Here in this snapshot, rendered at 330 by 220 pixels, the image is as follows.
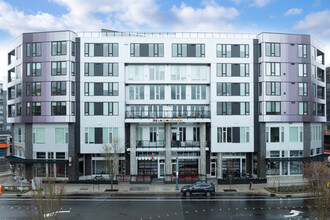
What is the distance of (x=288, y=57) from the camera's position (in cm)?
4325

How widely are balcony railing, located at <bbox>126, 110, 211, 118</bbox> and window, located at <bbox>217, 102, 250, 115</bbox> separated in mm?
1944

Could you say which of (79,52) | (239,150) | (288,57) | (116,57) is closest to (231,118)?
(239,150)

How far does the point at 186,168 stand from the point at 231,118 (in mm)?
10273

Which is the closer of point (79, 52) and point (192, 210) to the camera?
point (192, 210)

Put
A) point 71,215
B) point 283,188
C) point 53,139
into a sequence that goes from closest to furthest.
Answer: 1. point 71,215
2. point 283,188
3. point 53,139

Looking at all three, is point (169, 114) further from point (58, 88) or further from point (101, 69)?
point (58, 88)

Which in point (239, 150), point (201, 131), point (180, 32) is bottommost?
point (239, 150)

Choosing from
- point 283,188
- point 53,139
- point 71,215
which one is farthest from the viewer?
point 53,139

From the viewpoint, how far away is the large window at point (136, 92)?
44.1 m

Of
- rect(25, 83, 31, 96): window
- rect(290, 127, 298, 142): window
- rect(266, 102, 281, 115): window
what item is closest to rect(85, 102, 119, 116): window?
rect(25, 83, 31, 96): window

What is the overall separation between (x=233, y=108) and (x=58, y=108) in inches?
1015

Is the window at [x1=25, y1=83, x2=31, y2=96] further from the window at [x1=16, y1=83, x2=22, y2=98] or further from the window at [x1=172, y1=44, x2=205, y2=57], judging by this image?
the window at [x1=172, y1=44, x2=205, y2=57]

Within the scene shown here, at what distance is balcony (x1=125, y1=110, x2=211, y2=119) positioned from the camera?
42.9 metres

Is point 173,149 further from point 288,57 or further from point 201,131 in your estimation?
point 288,57
